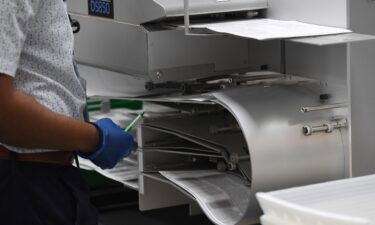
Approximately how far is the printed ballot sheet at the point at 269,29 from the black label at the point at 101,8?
41 centimetres

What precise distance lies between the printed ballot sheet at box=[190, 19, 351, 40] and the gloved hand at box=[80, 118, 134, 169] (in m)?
0.43

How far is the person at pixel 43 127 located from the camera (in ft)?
4.52

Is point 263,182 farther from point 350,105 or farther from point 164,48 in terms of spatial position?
point 164,48

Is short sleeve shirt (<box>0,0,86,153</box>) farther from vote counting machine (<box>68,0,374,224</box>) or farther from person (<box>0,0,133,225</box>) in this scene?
vote counting machine (<box>68,0,374,224</box>)

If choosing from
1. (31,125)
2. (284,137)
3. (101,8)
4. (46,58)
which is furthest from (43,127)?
(101,8)

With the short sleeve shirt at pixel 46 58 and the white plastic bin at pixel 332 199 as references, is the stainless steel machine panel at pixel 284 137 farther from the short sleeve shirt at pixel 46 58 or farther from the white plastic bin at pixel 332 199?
the short sleeve shirt at pixel 46 58

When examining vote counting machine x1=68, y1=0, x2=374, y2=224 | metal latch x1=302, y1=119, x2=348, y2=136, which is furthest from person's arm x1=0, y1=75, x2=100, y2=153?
metal latch x1=302, y1=119, x2=348, y2=136

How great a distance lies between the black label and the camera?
7.86ft

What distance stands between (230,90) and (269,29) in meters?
0.19

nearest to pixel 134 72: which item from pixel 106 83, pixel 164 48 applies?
pixel 164 48

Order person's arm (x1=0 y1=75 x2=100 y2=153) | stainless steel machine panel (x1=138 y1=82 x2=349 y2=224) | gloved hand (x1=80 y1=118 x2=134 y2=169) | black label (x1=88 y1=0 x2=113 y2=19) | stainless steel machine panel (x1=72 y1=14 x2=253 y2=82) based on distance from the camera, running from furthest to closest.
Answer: black label (x1=88 y1=0 x2=113 y2=19) → stainless steel machine panel (x1=72 y1=14 x2=253 y2=82) → stainless steel machine panel (x1=138 y1=82 x2=349 y2=224) → gloved hand (x1=80 y1=118 x2=134 y2=169) → person's arm (x1=0 y1=75 x2=100 y2=153)

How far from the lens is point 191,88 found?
7.45 ft

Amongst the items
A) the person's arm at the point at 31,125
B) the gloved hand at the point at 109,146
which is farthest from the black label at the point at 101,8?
the person's arm at the point at 31,125

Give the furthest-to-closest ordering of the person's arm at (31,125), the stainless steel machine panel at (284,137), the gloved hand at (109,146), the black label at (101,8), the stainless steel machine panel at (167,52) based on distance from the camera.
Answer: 1. the black label at (101,8)
2. the stainless steel machine panel at (167,52)
3. the stainless steel machine panel at (284,137)
4. the gloved hand at (109,146)
5. the person's arm at (31,125)
